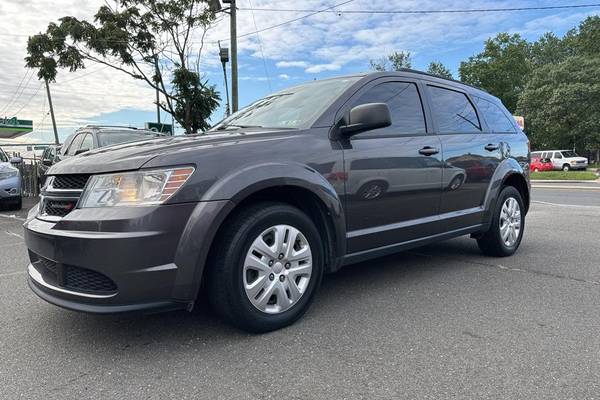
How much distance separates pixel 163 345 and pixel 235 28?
1213cm

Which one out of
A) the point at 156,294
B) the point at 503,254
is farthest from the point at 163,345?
the point at 503,254

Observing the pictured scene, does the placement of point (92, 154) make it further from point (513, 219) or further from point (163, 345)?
point (513, 219)

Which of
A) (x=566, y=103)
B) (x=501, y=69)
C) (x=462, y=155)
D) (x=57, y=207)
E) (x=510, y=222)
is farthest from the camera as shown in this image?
(x=501, y=69)

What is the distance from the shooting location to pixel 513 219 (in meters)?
5.18

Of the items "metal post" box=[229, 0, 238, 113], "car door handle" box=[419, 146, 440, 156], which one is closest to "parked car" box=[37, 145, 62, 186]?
"metal post" box=[229, 0, 238, 113]

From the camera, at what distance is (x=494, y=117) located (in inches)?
205

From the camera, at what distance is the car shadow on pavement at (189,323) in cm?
293

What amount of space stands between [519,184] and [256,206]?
3733 mm

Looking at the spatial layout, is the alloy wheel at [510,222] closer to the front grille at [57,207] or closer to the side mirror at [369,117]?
the side mirror at [369,117]

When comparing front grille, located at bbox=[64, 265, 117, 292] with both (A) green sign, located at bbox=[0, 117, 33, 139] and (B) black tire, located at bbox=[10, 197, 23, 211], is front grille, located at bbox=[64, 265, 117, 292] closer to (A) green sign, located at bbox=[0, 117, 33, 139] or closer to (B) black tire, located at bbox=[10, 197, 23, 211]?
(B) black tire, located at bbox=[10, 197, 23, 211]

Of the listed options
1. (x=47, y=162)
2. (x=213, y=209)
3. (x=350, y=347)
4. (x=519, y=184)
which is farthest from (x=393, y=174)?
(x=47, y=162)

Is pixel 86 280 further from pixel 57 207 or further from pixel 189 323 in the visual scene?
pixel 189 323

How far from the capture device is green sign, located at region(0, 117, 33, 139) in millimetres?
52366

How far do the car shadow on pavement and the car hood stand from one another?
1.05 meters
